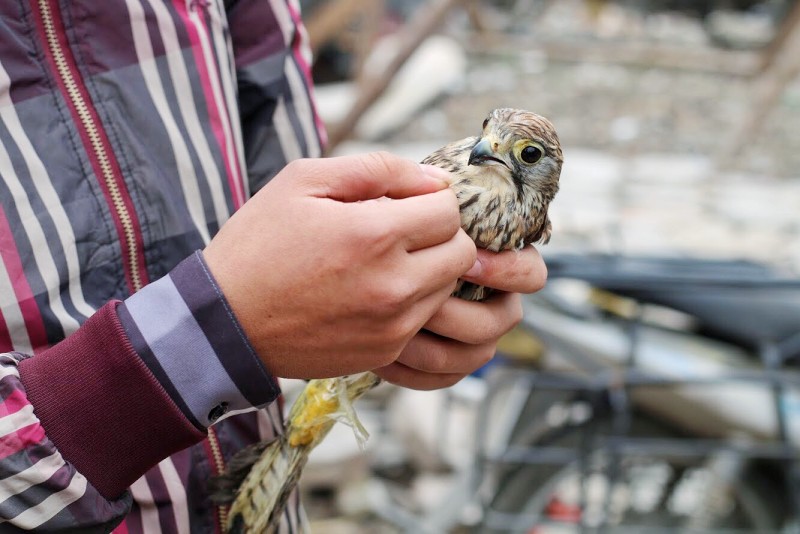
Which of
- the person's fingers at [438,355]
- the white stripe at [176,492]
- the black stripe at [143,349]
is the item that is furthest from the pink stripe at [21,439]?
the person's fingers at [438,355]

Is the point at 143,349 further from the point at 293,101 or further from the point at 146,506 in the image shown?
the point at 293,101

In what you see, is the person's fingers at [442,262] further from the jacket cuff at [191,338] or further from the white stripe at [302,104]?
the white stripe at [302,104]

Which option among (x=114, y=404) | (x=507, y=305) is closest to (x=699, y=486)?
(x=507, y=305)

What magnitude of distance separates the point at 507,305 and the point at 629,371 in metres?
1.53

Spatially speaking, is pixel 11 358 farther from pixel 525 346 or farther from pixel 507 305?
pixel 525 346

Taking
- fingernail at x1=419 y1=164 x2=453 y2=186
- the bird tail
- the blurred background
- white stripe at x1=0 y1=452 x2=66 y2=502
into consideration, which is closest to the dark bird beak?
fingernail at x1=419 y1=164 x2=453 y2=186

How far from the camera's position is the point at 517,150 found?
4.17ft

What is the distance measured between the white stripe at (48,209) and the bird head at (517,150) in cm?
55

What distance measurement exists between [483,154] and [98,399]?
2.02ft

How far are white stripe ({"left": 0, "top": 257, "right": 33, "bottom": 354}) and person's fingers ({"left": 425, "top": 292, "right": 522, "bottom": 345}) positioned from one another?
1.54ft

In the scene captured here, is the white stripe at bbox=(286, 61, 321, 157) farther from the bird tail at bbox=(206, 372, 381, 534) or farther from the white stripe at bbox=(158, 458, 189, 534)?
the white stripe at bbox=(158, 458, 189, 534)

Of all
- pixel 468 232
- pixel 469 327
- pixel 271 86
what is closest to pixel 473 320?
pixel 469 327

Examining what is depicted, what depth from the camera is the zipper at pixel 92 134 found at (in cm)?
102

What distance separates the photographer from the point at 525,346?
10.7 ft
